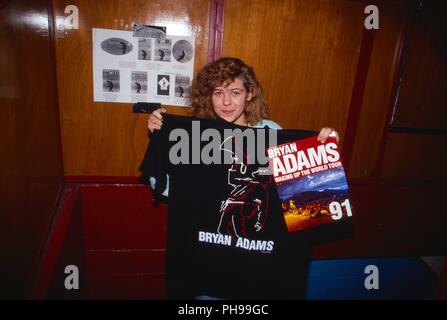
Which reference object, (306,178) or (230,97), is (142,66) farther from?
(306,178)

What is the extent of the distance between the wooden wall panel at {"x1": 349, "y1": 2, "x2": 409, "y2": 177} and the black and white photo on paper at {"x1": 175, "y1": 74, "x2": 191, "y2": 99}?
1.17 m

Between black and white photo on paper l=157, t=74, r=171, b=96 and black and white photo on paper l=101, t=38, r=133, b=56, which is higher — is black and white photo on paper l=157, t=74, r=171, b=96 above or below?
below

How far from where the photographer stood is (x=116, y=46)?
1.71 m

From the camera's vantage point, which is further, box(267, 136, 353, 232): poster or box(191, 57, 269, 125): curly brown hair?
box(191, 57, 269, 125): curly brown hair

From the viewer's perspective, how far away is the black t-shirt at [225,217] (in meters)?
1.28

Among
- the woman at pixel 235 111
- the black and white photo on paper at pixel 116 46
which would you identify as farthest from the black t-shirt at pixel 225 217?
the black and white photo on paper at pixel 116 46

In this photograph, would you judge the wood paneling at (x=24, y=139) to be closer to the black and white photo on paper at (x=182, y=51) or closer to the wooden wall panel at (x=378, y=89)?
the black and white photo on paper at (x=182, y=51)

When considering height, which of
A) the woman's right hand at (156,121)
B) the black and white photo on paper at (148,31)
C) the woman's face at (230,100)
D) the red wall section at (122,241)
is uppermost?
the black and white photo on paper at (148,31)

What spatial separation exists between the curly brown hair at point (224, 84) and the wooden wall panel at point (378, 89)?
0.87 m

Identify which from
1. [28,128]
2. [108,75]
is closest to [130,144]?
[108,75]

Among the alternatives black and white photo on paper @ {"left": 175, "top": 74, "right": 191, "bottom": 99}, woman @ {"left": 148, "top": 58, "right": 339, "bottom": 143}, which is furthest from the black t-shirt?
black and white photo on paper @ {"left": 175, "top": 74, "right": 191, "bottom": 99}

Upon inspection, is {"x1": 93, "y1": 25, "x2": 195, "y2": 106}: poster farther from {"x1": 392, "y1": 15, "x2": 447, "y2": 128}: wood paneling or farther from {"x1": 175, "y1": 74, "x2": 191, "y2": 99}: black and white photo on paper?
{"x1": 392, "y1": 15, "x2": 447, "y2": 128}: wood paneling

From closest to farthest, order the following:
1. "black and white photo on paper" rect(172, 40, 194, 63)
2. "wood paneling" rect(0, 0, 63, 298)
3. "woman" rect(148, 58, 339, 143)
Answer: "wood paneling" rect(0, 0, 63, 298) < "woman" rect(148, 58, 339, 143) < "black and white photo on paper" rect(172, 40, 194, 63)

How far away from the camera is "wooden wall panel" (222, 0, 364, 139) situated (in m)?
1.77
